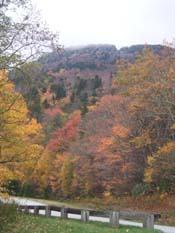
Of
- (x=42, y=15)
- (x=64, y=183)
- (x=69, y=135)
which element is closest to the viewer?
(x=42, y=15)

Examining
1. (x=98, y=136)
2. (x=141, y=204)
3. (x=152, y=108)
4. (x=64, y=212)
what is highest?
(x=152, y=108)

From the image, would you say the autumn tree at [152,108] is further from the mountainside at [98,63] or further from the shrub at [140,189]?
the mountainside at [98,63]

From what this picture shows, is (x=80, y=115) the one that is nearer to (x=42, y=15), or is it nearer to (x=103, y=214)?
(x=103, y=214)

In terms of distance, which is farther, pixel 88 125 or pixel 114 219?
pixel 88 125

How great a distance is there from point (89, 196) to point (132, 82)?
710 cm

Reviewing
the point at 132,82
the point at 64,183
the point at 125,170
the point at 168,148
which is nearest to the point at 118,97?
the point at 132,82

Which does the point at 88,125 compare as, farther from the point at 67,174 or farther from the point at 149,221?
the point at 149,221

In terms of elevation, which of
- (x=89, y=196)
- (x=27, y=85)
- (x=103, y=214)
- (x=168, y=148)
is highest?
(x=27, y=85)

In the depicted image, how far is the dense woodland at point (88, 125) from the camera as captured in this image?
7.77m

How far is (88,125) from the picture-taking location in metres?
23.2

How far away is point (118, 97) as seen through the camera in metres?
20.0

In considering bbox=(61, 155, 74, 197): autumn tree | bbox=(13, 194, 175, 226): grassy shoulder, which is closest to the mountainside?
bbox=(61, 155, 74, 197): autumn tree

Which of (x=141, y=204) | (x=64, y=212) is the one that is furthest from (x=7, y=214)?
(x=141, y=204)

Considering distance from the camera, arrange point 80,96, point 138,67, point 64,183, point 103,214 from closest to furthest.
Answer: point 103,214, point 138,67, point 64,183, point 80,96
